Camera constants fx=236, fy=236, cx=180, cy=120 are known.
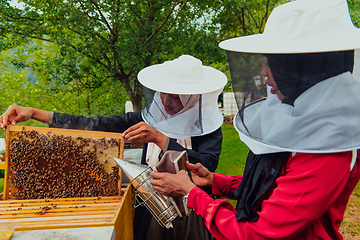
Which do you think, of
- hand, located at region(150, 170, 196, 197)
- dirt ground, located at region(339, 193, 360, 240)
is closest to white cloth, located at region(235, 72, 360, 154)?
hand, located at region(150, 170, 196, 197)

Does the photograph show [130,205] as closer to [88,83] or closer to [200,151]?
[200,151]

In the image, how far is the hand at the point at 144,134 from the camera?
1.99 meters

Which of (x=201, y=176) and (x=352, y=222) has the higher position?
(x=201, y=176)

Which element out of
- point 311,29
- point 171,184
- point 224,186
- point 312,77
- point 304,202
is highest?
point 311,29

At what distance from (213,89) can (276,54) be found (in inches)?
38.9

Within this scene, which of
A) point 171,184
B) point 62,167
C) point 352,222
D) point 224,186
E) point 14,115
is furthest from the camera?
point 352,222

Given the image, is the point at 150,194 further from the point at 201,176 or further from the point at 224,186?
the point at 224,186

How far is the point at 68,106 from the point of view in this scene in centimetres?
805

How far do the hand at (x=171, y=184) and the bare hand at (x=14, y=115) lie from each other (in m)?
1.49

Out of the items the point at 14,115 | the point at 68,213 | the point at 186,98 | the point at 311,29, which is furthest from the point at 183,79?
the point at 14,115

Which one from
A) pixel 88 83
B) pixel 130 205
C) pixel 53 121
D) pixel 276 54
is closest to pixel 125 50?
pixel 88 83

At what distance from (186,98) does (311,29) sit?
1268mm

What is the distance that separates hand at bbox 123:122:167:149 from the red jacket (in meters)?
0.94

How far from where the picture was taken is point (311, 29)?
1.06 m
